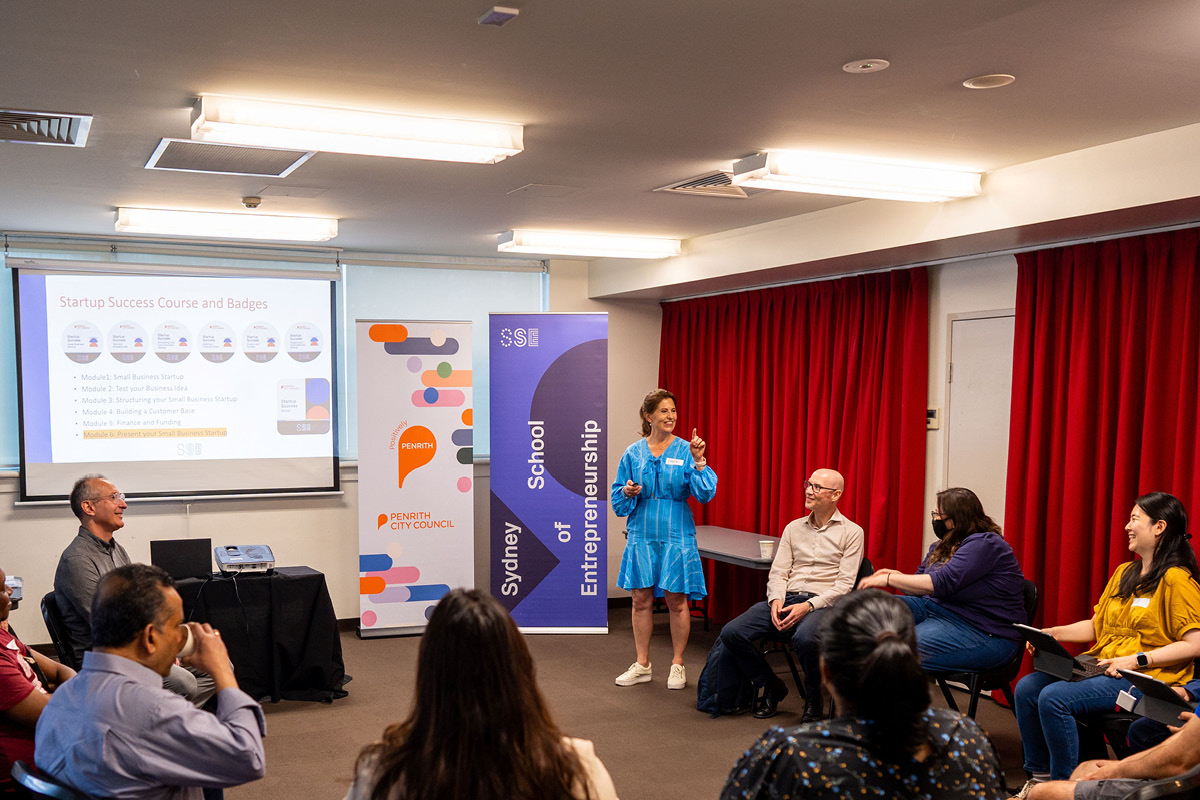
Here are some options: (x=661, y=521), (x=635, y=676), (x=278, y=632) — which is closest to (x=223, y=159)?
(x=278, y=632)

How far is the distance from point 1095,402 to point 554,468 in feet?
10.8

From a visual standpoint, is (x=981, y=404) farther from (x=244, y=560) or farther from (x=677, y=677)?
(x=244, y=560)

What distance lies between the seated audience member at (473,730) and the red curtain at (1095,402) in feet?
11.3

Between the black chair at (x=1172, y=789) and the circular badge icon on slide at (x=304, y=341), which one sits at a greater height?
the circular badge icon on slide at (x=304, y=341)

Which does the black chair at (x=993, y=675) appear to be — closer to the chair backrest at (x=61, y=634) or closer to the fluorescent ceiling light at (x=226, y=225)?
the chair backrest at (x=61, y=634)

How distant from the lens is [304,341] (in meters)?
6.76

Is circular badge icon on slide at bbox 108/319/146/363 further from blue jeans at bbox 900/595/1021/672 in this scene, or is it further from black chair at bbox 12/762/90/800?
blue jeans at bbox 900/595/1021/672

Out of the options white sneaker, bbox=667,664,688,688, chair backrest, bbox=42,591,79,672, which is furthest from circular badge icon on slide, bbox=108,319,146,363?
white sneaker, bbox=667,664,688,688

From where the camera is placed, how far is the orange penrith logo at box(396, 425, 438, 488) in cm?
647

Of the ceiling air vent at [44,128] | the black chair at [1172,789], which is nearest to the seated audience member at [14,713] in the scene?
the ceiling air vent at [44,128]

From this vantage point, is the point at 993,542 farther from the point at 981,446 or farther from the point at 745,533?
the point at 745,533

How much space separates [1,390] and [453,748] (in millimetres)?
5820

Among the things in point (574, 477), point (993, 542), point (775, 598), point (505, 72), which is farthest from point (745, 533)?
point (505, 72)

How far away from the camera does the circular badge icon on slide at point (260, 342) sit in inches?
260
